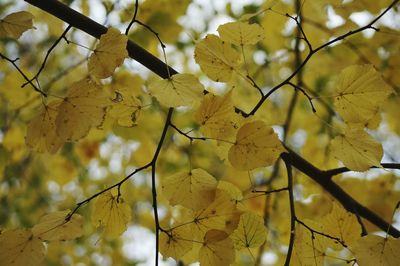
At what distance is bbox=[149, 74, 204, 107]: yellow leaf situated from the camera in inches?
22.3

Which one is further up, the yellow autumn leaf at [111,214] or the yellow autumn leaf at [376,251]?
the yellow autumn leaf at [111,214]

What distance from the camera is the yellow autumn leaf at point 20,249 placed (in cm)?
63

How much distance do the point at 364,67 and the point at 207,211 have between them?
311 millimetres

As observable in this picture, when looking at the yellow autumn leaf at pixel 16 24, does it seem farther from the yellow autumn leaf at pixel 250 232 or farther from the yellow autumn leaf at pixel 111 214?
the yellow autumn leaf at pixel 250 232

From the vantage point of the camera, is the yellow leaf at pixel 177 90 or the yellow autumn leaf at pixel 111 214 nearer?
the yellow leaf at pixel 177 90

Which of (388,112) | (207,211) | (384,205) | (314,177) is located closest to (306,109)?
(388,112)

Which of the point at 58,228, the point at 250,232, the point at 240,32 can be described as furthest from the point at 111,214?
the point at 240,32

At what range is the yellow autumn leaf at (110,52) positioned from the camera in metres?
0.61

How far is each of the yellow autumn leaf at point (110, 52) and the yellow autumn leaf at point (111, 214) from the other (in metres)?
0.19

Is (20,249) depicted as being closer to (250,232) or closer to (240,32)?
(250,232)

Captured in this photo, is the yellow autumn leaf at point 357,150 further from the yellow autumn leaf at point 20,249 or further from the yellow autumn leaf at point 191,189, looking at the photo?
the yellow autumn leaf at point 20,249

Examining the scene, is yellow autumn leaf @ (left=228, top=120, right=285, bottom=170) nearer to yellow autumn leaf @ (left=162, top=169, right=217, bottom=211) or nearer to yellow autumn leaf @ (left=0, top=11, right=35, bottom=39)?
yellow autumn leaf @ (left=162, top=169, right=217, bottom=211)

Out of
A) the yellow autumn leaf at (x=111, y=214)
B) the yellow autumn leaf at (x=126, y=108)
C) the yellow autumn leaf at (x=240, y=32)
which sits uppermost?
the yellow autumn leaf at (x=240, y=32)

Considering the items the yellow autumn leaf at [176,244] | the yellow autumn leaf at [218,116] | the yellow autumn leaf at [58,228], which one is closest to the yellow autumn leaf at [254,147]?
the yellow autumn leaf at [218,116]
